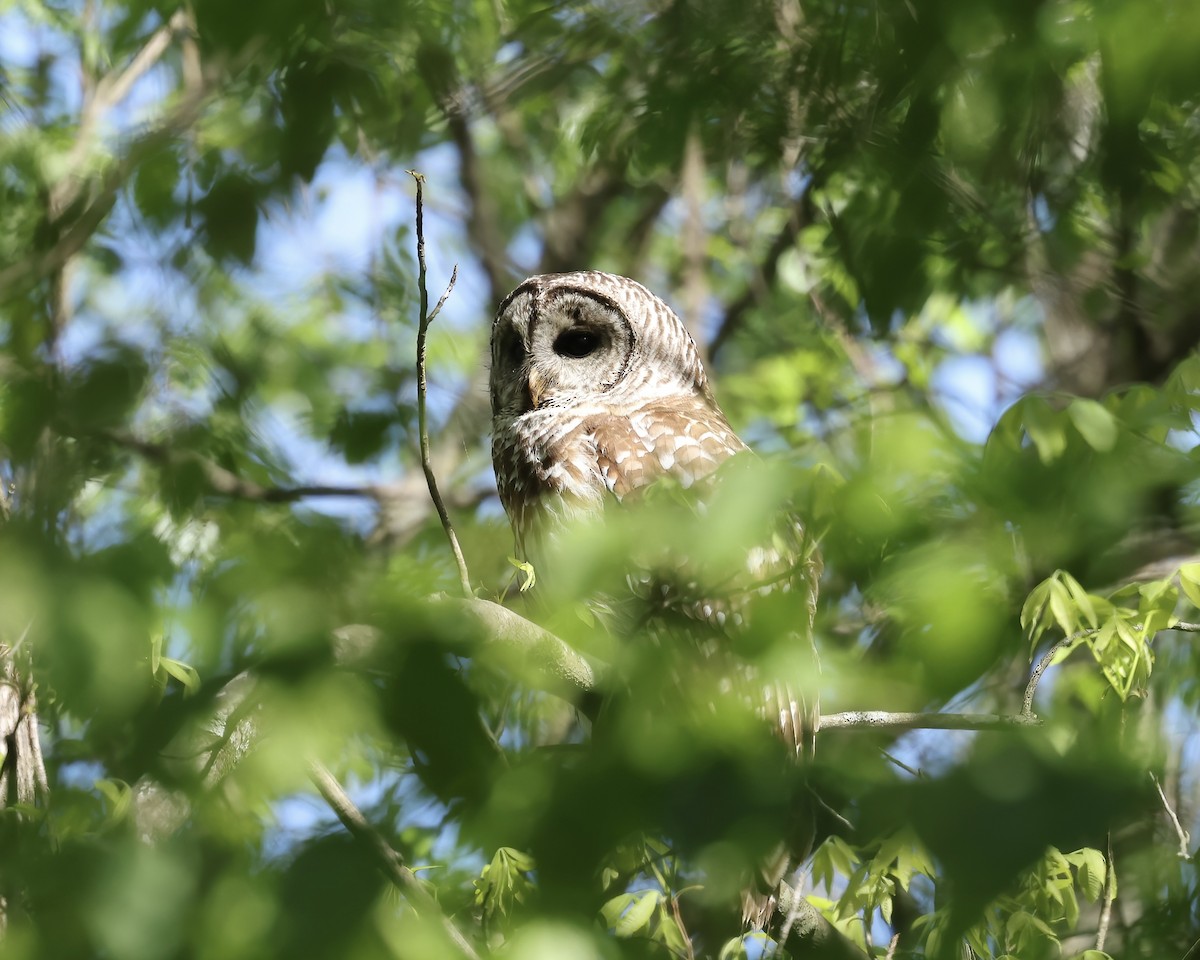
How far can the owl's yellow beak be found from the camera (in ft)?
15.6

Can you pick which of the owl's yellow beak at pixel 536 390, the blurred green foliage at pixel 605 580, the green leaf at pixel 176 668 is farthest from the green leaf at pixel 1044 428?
the owl's yellow beak at pixel 536 390

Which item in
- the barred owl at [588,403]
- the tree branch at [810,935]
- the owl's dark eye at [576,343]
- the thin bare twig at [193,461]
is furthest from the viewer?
the owl's dark eye at [576,343]

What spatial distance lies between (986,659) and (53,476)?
55.2 inches

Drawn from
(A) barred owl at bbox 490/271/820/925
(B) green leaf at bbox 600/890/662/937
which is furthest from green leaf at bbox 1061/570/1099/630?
(A) barred owl at bbox 490/271/820/925

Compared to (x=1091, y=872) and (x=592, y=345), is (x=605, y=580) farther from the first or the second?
(x=592, y=345)

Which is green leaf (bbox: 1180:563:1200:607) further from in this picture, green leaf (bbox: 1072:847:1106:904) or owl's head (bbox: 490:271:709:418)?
owl's head (bbox: 490:271:709:418)

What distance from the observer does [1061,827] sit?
3.35 feet

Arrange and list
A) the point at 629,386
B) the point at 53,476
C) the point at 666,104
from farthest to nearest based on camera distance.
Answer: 1. the point at 629,386
2. the point at 666,104
3. the point at 53,476

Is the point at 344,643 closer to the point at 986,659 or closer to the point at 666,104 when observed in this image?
the point at 986,659

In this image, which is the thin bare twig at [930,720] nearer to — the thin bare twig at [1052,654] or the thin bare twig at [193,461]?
the thin bare twig at [1052,654]

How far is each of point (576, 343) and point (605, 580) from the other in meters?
3.65

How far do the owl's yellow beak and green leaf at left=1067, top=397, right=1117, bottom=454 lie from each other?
2.73 metres

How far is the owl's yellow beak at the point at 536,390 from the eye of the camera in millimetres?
4762

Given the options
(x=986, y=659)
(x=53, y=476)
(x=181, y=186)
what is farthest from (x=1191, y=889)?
(x=181, y=186)
